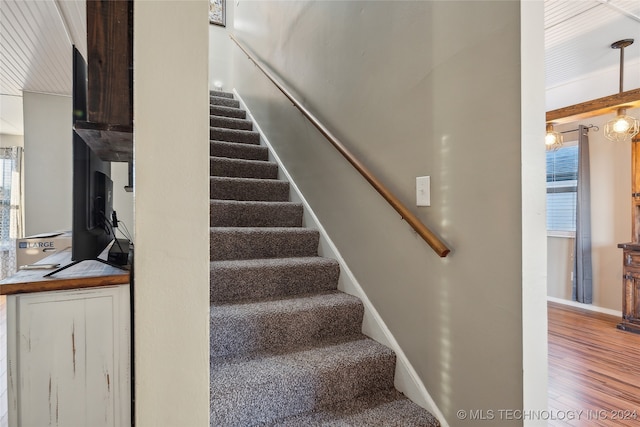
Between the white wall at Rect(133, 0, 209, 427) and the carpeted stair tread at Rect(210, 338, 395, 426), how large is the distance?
483mm

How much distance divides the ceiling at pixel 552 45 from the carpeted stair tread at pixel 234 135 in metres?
1.23

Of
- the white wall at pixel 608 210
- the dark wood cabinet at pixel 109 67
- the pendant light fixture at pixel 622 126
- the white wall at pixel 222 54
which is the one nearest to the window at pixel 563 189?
the white wall at pixel 608 210

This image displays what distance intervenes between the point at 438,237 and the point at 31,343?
1.32m

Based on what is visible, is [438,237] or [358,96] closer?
[438,237]

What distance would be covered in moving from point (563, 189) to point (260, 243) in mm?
4380

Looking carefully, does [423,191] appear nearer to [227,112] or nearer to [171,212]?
[171,212]

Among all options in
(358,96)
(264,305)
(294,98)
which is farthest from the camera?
(294,98)

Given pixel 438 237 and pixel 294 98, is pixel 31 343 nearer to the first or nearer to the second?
pixel 438 237

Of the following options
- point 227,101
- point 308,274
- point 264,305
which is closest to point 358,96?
point 308,274

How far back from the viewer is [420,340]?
147 cm

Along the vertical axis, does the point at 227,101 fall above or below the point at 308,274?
above

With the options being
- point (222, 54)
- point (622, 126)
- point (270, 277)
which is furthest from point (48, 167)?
point (622, 126)

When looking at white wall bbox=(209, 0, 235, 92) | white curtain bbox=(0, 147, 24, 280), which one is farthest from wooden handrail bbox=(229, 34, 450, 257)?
white curtain bbox=(0, 147, 24, 280)

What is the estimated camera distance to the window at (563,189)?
4375mm
